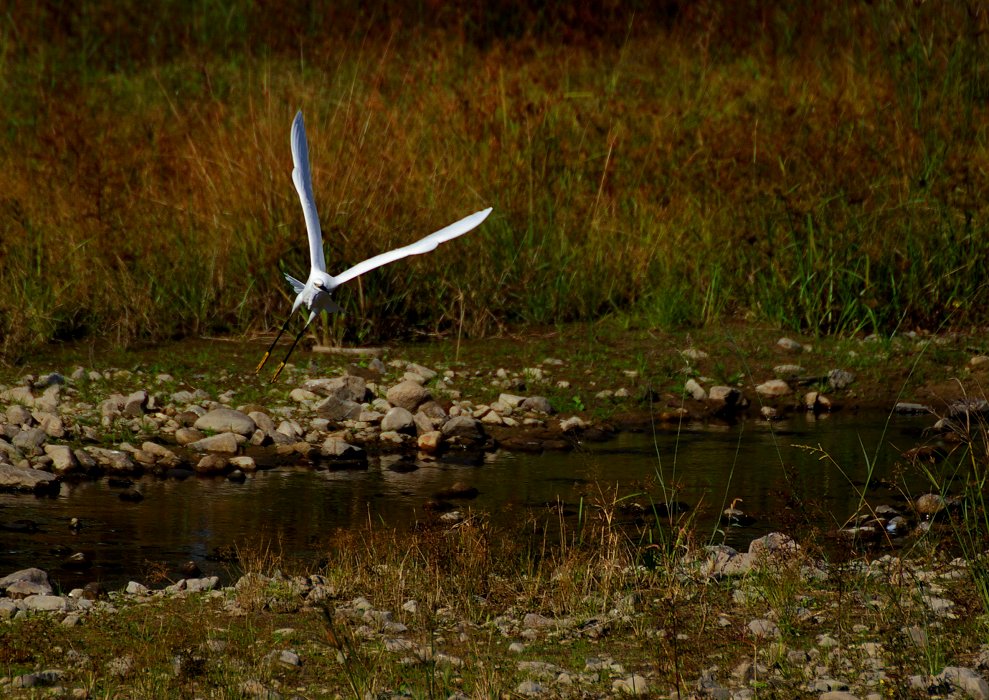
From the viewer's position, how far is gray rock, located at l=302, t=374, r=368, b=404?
712 cm

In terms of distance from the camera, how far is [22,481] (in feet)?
18.7

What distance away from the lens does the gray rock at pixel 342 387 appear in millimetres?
7121

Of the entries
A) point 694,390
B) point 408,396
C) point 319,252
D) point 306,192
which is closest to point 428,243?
point 319,252

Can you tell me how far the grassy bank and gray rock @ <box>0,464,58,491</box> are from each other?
183 cm

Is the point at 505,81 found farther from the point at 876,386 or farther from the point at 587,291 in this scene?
the point at 876,386

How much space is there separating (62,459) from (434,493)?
1754mm

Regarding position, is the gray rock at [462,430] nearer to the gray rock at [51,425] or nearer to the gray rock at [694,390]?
the gray rock at [694,390]

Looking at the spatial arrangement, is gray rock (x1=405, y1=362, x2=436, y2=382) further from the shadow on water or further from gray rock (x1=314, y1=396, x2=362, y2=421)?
the shadow on water

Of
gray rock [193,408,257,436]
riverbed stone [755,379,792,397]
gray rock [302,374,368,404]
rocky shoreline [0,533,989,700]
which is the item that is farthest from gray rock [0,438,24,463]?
riverbed stone [755,379,792,397]

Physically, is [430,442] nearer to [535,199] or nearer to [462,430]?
[462,430]

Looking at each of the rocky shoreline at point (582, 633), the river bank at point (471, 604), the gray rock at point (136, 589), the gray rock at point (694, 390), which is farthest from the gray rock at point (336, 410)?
the gray rock at point (136, 589)

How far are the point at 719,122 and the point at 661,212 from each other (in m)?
1.71

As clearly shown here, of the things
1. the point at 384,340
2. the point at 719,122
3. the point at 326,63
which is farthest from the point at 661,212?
the point at 326,63

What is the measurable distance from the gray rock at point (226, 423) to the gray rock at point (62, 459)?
30.7 inches
